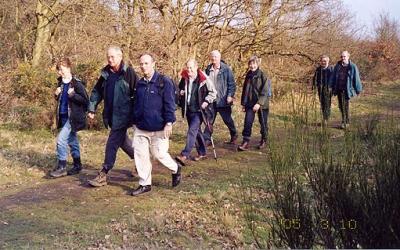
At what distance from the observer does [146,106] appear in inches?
266

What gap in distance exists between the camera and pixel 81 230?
5.72 m

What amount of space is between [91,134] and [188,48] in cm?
601

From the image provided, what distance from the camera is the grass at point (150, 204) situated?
4.96 metres

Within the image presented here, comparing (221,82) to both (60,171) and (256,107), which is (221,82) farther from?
(60,171)

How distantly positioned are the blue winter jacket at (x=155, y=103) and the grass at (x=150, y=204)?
41.5 inches

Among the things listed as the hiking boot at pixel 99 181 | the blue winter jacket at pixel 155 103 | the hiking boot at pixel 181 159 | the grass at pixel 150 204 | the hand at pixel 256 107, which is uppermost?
the blue winter jacket at pixel 155 103

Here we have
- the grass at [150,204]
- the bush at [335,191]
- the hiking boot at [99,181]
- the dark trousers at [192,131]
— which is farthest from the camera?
the dark trousers at [192,131]

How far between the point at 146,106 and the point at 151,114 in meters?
0.13

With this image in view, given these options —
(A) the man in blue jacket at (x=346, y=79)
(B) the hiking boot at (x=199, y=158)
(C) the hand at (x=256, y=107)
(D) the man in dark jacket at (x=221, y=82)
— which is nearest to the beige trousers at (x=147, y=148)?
(B) the hiking boot at (x=199, y=158)

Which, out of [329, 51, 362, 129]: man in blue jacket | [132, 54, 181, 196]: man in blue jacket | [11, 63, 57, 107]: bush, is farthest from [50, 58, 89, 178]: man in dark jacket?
[329, 51, 362, 129]: man in blue jacket

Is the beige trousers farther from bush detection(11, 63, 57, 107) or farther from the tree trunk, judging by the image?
the tree trunk

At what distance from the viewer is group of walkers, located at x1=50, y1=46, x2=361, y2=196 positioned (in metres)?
6.80

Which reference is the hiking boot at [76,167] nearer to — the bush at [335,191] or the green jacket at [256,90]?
the green jacket at [256,90]

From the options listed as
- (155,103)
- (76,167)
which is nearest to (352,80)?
(155,103)
